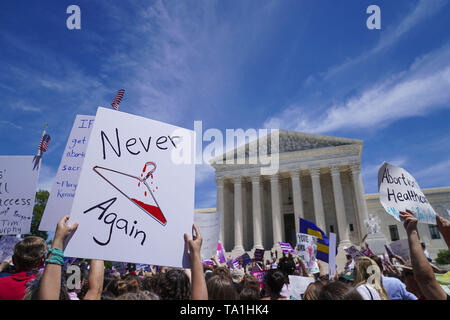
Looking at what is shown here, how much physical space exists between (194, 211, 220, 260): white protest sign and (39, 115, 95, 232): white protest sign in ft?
11.9

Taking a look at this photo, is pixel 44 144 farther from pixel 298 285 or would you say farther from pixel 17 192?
pixel 298 285

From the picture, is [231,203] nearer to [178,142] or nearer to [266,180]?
[266,180]

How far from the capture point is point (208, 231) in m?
8.01

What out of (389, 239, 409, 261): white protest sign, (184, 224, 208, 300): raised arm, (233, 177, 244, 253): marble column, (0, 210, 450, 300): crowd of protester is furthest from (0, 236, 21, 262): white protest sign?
(233, 177, 244, 253): marble column

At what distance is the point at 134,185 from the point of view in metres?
2.88

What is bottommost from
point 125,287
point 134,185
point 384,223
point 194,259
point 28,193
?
point 125,287

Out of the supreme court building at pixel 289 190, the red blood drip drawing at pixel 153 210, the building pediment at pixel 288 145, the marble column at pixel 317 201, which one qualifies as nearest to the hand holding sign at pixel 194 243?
the red blood drip drawing at pixel 153 210

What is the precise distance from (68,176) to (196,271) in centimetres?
366

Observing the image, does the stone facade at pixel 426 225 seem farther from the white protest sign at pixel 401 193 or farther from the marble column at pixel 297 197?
the white protest sign at pixel 401 193

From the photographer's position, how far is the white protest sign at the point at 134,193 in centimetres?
259

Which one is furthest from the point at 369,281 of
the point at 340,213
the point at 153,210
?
the point at 340,213

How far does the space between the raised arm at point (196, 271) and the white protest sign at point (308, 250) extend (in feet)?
23.4

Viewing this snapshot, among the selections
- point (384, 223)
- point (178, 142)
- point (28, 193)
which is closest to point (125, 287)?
point (178, 142)
